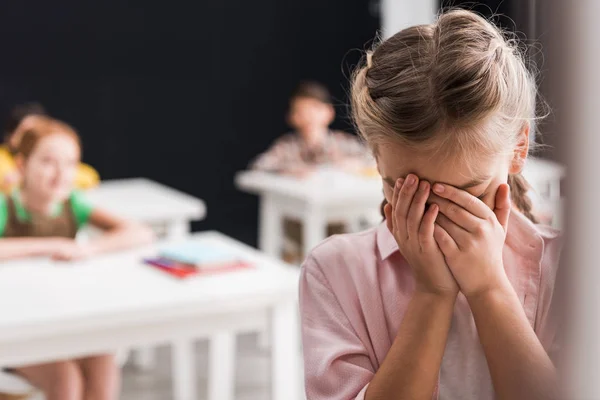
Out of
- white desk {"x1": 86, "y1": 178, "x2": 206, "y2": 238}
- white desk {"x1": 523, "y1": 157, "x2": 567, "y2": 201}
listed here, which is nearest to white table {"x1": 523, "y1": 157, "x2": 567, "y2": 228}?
white desk {"x1": 523, "y1": 157, "x2": 567, "y2": 201}

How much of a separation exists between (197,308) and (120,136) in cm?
298

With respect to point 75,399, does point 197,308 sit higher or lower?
higher

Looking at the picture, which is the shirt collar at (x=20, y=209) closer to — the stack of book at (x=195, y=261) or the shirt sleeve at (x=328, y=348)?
the stack of book at (x=195, y=261)

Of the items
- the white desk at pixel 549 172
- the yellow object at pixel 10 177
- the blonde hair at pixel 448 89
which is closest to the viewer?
the white desk at pixel 549 172

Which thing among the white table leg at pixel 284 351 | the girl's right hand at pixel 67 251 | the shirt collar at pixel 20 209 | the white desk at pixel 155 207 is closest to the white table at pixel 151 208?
the white desk at pixel 155 207

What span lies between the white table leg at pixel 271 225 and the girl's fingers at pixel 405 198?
3.06 m

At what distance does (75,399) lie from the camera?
2.14 metres

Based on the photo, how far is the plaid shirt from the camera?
14.0 feet

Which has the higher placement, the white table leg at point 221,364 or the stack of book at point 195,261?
the stack of book at point 195,261

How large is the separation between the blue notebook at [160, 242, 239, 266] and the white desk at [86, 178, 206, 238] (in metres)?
0.79

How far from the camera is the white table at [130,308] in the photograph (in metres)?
1.75

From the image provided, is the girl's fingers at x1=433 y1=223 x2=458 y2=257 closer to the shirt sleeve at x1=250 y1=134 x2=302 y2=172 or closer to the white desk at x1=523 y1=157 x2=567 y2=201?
the white desk at x1=523 y1=157 x2=567 y2=201

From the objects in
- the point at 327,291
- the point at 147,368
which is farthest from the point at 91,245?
the point at 327,291

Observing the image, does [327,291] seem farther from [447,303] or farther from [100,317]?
[100,317]
